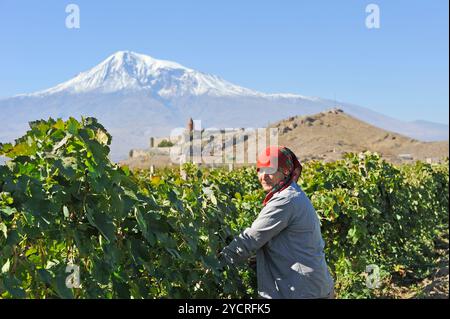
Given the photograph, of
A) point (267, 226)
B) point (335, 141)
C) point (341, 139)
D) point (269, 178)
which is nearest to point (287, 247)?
point (267, 226)

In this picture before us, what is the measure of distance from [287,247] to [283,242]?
3 centimetres

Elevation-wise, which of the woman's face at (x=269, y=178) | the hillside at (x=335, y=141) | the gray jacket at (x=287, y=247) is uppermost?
the woman's face at (x=269, y=178)

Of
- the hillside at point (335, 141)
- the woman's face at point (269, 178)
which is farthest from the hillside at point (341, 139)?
the woman's face at point (269, 178)

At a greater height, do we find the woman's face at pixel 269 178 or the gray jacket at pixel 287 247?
the woman's face at pixel 269 178

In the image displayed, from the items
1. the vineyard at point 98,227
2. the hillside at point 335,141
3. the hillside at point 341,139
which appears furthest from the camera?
the hillside at point 341,139

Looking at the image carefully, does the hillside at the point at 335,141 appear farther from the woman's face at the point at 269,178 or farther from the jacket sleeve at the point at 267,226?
the jacket sleeve at the point at 267,226

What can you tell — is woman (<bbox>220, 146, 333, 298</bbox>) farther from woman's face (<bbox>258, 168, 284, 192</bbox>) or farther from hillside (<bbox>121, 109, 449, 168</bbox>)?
hillside (<bbox>121, 109, 449, 168</bbox>)

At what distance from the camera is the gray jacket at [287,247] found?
2.83 metres

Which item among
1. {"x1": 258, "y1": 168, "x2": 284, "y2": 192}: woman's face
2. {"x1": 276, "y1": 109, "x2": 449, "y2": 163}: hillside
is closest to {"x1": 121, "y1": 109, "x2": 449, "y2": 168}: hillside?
{"x1": 276, "y1": 109, "x2": 449, "y2": 163}: hillside

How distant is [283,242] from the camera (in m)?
2.88

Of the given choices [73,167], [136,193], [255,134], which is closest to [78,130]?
[73,167]

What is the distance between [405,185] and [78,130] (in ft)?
24.3

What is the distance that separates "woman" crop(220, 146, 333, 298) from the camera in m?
2.84

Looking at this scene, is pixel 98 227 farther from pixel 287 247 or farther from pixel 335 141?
pixel 335 141
